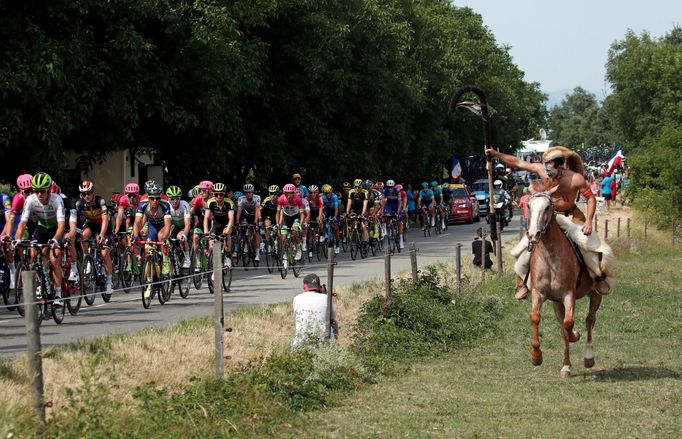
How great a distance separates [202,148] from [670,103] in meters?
63.1

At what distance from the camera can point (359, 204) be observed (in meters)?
34.5

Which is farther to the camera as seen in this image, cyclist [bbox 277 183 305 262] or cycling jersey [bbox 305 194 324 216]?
cycling jersey [bbox 305 194 324 216]

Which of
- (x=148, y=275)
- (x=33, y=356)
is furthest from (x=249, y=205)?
(x=33, y=356)

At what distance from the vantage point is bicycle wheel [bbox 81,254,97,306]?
64.1 feet

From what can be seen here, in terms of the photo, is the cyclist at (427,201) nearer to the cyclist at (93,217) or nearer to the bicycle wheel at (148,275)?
the cyclist at (93,217)

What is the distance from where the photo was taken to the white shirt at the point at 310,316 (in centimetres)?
1449

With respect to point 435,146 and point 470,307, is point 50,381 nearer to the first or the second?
point 470,307

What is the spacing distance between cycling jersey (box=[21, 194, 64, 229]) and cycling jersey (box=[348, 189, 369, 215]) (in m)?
16.8

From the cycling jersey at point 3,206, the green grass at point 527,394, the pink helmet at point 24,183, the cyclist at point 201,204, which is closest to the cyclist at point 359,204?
the cyclist at point 201,204

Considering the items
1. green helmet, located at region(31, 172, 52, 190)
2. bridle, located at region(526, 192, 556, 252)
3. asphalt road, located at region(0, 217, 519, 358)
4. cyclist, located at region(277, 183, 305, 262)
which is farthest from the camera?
cyclist, located at region(277, 183, 305, 262)

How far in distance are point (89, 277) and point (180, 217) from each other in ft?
7.79

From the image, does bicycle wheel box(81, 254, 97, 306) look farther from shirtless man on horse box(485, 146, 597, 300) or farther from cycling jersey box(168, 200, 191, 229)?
shirtless man on horse box(485, 146, 597, 300)

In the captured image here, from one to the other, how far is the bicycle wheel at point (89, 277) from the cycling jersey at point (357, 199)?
48.7 ft

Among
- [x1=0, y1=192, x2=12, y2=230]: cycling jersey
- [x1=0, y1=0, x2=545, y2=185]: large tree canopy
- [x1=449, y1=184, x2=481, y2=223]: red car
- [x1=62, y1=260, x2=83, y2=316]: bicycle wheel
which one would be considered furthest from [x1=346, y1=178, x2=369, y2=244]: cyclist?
[x1=449, y1=184, x2=481, y2=223]: red car
